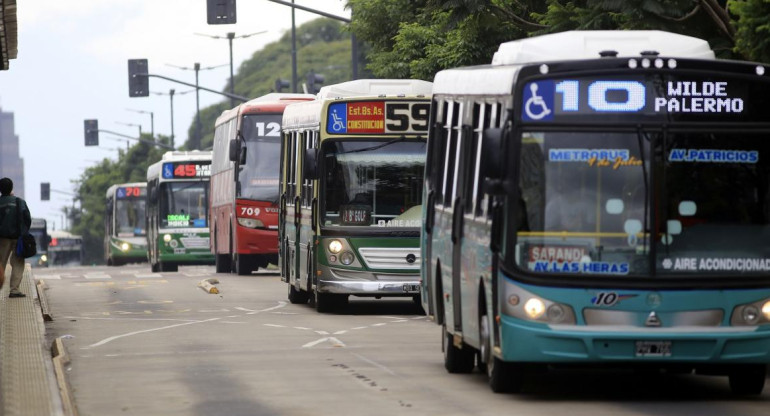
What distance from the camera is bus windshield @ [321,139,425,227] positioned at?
77.5ft

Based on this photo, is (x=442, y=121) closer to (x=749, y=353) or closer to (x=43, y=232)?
(x=749, y=353)

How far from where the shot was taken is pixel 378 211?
23.8 meters

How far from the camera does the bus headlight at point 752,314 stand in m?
13.3

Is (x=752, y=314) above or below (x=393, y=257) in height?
above

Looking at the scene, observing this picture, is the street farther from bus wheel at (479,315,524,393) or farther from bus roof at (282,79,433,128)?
bus roof at (282,79,433,128)

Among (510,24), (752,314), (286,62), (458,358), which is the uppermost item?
(286,62)

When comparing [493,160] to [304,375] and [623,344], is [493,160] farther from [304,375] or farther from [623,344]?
[304,375]

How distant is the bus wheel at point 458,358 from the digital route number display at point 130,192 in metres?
53.9

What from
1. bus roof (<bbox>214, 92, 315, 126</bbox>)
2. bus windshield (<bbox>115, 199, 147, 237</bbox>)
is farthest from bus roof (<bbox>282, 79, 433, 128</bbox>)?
bus windshield (<bbox>115, 199, 147, 237</bbox>)

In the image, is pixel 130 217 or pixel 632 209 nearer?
pixel 632 209

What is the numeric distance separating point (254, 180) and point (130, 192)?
102 feet

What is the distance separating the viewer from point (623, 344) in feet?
43.3

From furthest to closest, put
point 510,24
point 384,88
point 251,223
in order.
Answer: point 251,223 < point 510,24 < point 384,88

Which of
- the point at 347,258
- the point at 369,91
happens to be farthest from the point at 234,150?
the point at 347,258
